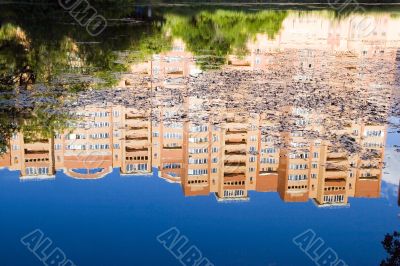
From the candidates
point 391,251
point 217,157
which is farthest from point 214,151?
point 391,251

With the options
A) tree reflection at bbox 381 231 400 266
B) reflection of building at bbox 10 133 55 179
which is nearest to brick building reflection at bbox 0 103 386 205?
reflection of building at bbox 10 133 55 179

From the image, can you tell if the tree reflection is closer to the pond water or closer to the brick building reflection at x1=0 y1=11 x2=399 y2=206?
the pond water

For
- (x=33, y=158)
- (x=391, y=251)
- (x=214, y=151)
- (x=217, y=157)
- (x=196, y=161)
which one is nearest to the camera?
(x=391, y=251)

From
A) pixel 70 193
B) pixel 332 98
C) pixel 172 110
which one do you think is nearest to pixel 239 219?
pixel 70 193

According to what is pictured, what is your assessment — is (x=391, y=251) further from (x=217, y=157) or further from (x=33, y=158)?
(x=33, y=158)

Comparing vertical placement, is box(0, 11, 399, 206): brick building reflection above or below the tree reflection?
above

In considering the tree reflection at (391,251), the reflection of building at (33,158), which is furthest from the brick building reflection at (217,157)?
the tree reflection at (391,251)

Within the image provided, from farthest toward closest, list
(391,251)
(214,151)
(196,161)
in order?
1. (214,151)
2. (196,161)
3. (391,251)

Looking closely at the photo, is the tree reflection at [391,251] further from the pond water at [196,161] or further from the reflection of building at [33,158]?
the reflection of building at [33,158]
